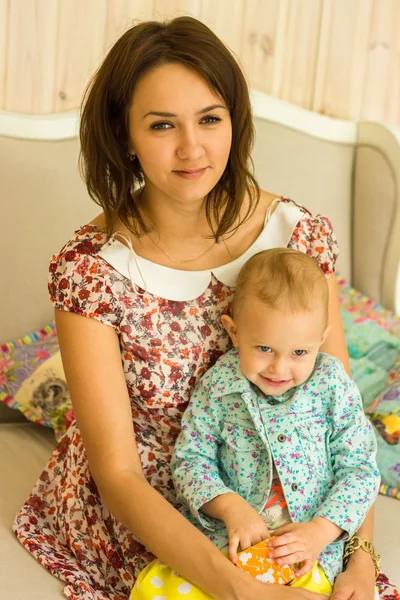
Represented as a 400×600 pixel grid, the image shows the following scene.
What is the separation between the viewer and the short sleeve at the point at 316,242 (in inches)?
69.8

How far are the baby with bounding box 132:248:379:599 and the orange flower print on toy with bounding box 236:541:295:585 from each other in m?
0.03

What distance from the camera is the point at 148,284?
65.1 inches

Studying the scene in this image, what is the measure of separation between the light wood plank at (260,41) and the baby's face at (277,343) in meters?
1.41

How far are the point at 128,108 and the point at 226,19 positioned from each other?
3.85ft

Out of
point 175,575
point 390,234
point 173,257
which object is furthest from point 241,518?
point 390,234

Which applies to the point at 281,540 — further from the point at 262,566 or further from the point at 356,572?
the point at 356,572

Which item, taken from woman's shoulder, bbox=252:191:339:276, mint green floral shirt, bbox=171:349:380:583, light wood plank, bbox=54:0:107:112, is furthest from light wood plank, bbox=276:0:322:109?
mint green floral shirt, bbox=171:349:380:583

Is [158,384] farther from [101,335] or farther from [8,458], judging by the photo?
[8,458]

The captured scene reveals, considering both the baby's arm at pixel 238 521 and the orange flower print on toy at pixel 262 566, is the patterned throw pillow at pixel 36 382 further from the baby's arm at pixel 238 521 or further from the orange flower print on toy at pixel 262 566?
the orange flower print on toy at pixel 262 566

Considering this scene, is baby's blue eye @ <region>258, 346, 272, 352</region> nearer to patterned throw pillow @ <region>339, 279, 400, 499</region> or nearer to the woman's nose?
the woman's nose

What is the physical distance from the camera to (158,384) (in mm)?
1655

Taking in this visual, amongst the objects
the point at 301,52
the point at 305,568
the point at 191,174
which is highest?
the point at 301,52

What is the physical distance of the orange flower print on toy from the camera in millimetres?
1388

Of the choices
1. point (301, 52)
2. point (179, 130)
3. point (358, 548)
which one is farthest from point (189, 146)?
point (301, 52)
